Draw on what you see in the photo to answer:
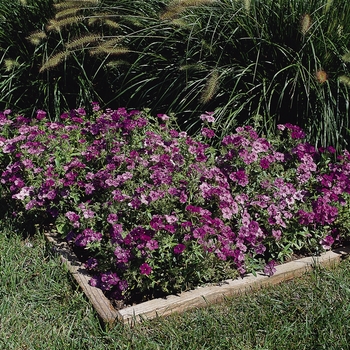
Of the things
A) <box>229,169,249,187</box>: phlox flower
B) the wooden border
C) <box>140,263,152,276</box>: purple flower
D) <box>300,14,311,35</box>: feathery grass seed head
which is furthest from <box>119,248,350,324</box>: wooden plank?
<box>300,14,311,35</box>: feathery grass seed head

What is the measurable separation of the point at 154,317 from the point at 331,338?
785 millimetres

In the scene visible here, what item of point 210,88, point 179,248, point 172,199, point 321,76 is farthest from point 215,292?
point 321,76

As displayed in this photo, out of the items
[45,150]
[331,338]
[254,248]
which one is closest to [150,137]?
[45,150]

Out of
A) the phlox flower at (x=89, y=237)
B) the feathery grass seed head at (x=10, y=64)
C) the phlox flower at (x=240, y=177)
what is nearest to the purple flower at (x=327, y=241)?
the phlox flower at (x=240, y=177)

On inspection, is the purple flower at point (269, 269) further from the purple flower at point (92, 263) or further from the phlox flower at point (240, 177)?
the purple flower at point (92, 263)

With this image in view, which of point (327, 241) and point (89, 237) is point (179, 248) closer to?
point (89, 237)

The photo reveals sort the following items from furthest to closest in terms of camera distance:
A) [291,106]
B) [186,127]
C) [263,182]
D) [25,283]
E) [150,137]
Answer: [186,127] < [291,106] < [150,137] < [263,182] < [25,283]

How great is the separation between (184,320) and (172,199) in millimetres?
635

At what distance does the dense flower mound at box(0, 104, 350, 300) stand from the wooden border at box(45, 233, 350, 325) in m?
0.06

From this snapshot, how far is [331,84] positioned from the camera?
429 centimetres

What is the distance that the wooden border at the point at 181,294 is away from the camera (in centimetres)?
279

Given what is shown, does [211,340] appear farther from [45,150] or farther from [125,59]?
[125,59]

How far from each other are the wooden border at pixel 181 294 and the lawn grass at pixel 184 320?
0.13 feet

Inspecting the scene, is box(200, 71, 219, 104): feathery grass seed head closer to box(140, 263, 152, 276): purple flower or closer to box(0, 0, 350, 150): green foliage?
box(0, 0, 350, 150): green foliage
